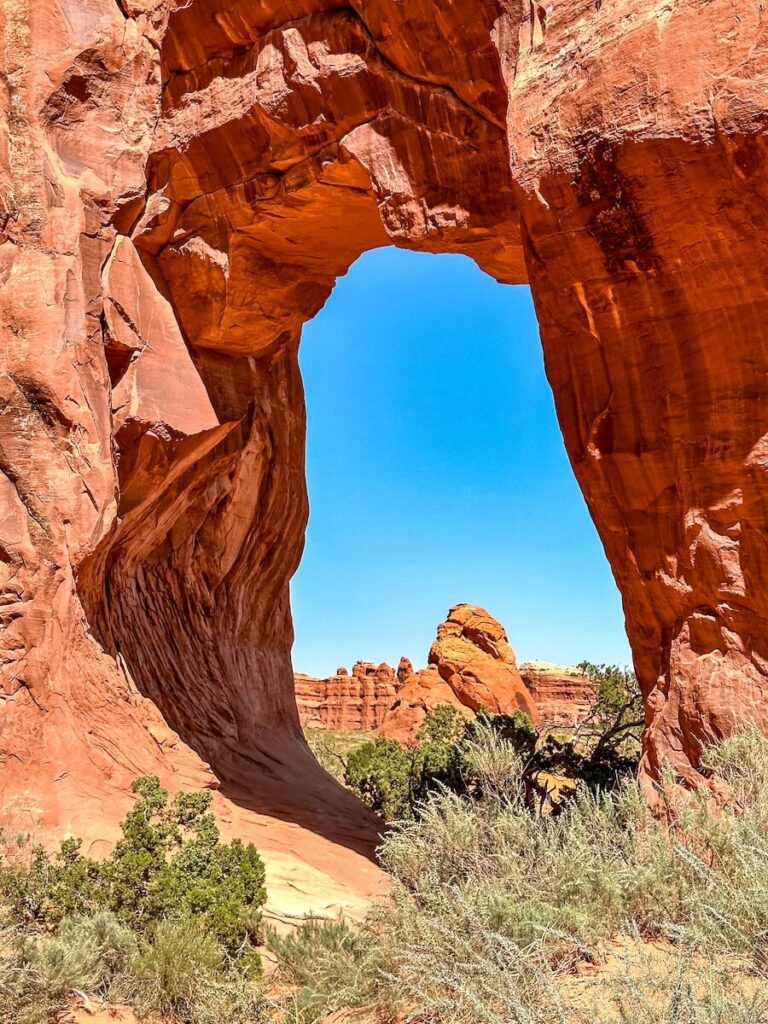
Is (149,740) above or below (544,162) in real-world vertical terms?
below

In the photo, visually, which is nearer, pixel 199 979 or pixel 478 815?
pixel 199 979

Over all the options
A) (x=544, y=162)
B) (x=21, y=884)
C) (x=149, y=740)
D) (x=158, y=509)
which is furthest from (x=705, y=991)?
(x=158, y=509)

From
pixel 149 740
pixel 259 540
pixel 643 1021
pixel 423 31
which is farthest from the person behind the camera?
pixel 259 540

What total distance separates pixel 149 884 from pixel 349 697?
5004cm

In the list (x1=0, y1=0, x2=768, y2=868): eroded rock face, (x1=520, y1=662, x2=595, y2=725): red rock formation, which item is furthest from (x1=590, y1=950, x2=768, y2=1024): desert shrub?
(x1=520, y1=662, x2=595, y2=725): red rock formation

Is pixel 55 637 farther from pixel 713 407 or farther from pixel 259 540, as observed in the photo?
pixel 713 407

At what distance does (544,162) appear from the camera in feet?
24.6

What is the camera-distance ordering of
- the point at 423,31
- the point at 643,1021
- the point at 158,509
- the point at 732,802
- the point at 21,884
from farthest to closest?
the point at 158,509 → the point at 423,31 → the point at 21,884 → the point at 732,802 → the point at 643,1021

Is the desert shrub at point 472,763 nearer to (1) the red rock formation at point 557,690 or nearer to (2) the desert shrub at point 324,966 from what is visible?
(2) the desert shrub at point 324,966

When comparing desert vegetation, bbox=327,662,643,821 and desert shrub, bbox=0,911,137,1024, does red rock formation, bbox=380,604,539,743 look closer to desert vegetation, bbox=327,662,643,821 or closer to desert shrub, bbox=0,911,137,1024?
desert vegetation, bbox=327,662,643,821

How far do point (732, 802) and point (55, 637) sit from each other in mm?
6554

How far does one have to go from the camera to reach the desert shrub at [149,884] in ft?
22.2

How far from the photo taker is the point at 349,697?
56.4 metres

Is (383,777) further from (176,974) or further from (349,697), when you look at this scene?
(349,697)
